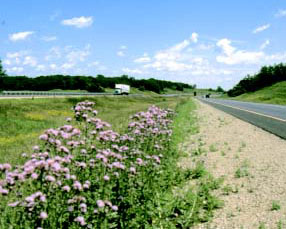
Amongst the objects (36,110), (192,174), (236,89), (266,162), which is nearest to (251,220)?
(192,174)

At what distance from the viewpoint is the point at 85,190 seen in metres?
4.06

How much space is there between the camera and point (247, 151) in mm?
8156

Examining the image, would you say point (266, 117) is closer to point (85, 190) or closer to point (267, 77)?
point (85, 190)

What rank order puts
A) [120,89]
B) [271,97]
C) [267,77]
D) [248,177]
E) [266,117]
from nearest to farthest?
[248,177]
[266,117]
[271,97]
[120,89]
[267,77]

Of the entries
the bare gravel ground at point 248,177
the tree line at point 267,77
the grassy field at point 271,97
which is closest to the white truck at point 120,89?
the grassy field at point 271,97

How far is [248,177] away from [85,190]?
323cm

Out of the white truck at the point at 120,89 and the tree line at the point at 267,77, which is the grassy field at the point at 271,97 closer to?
the tree line at the point at 267,77

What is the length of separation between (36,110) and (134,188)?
2303 centimetres

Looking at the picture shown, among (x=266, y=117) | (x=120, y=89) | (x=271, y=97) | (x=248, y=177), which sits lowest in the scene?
(x=248, y=177)

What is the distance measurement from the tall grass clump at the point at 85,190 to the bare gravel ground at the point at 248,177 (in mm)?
490

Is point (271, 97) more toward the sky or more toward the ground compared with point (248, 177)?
more toward the sky

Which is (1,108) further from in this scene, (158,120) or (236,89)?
(236,89)

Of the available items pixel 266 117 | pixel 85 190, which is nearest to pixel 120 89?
pixel 266 117

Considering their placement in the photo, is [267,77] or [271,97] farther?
[267,77]
